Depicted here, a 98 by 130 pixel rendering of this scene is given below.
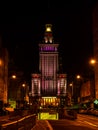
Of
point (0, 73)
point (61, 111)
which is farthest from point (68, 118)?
point (0, 73)

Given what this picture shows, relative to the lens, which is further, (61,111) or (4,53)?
(4,53)

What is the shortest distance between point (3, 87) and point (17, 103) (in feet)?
39.6

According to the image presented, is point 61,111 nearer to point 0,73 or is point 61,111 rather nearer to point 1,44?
point 0,73

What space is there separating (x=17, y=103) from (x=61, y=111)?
2479 inches

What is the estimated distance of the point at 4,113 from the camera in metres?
68.3

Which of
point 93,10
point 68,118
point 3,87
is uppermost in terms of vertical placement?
point 93,10

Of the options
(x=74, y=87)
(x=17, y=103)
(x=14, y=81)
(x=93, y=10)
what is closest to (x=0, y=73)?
(x=17, y=103)

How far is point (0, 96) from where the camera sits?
9744 cm

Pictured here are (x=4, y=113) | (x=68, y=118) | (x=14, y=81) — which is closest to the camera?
(x=68, y=118)

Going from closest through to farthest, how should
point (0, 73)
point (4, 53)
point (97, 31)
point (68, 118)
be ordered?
1. point (68, 118)
2. point (97, 31)
3. point (0, 73)
4. point (4, 53)

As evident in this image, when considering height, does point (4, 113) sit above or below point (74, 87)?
below

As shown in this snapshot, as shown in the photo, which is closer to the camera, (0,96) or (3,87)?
(0,96)

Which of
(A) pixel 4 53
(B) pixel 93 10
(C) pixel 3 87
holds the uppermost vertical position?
(B) pixel 93 10

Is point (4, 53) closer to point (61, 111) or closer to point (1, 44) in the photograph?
point (1, 44)
